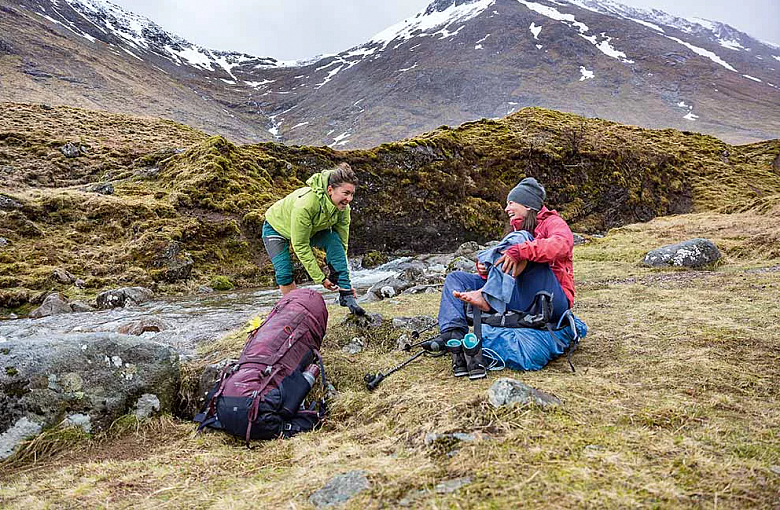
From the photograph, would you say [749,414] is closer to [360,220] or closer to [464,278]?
[464,278]

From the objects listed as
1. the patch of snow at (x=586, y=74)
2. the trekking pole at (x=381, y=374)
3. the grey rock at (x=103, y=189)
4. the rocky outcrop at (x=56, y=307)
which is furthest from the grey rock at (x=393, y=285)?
the patch of snow at (x=586, y=74)

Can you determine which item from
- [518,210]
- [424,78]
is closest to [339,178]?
[518,210]

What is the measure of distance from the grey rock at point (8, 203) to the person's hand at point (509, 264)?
1876 centimetres

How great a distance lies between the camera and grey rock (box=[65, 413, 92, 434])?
3664mm

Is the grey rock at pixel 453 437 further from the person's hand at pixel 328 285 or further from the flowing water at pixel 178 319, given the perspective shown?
the flowing water at pixel 178 319

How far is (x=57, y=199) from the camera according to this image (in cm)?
1634

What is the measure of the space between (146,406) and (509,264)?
389 cm

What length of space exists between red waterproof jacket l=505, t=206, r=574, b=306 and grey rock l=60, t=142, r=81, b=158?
31870mm

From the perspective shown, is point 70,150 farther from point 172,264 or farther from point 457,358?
point 457,358

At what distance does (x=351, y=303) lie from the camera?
6.43 metres

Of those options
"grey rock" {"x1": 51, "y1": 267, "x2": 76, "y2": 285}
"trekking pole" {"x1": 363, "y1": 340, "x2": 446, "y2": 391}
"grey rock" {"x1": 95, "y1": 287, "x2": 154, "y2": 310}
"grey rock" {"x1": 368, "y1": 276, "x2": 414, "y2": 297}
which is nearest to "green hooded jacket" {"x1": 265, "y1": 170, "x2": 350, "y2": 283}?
"trekking pole" {"x1": 363, "y1": 340, "x2": 446, "y2": 391}

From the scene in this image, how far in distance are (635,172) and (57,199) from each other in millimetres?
34074

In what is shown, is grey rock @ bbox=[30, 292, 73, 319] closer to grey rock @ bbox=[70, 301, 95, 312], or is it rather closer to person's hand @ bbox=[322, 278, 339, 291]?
grey rock @ bbox=[70, 301, 95, 312]

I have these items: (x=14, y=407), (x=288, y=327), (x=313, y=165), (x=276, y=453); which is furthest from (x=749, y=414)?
(x=313, y=165)
